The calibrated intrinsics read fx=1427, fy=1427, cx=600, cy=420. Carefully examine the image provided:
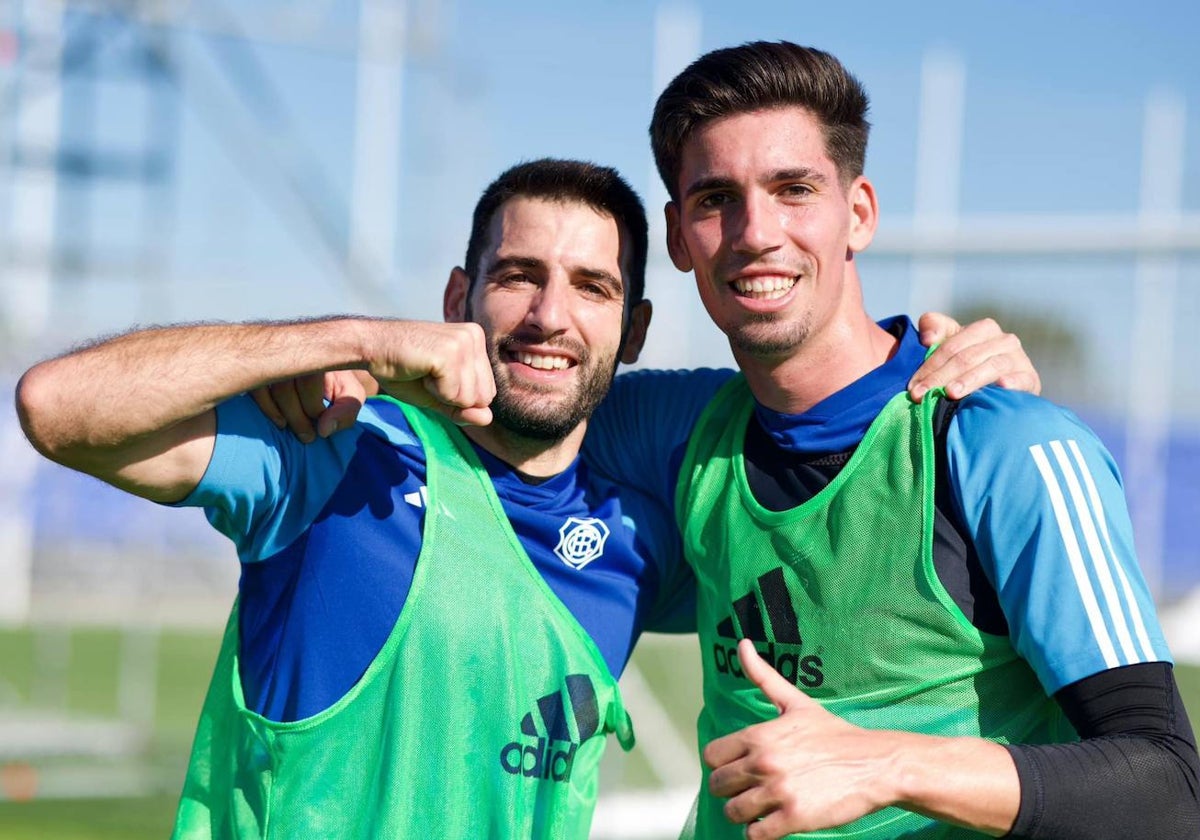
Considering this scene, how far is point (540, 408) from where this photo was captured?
3.05 metres

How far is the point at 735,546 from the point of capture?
2.88 meters

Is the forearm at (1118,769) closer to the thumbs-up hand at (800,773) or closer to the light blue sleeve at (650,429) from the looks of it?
the thumbs-up hand at (800,773)

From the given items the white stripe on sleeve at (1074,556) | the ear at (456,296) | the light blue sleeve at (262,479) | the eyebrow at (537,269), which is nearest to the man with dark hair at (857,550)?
the white stripe on sleeve at (1074,556)

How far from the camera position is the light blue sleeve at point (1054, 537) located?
2.36 meters

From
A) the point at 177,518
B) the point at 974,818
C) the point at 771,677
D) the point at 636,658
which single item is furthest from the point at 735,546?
the point at 177,518

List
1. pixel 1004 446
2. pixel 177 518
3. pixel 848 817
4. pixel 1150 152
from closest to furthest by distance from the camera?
pixel 848 817 < pixel 1004 446 < pixel 1150 152 < pixel 177 518

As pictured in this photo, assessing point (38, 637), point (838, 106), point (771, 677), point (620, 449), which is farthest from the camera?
point (38, 637)

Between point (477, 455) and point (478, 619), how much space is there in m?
0.39

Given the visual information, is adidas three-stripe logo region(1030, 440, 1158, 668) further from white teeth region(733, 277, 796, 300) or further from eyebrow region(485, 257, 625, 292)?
eyebrow region(485, 257, 625, 292)

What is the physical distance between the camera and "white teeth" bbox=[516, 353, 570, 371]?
10.1 ft

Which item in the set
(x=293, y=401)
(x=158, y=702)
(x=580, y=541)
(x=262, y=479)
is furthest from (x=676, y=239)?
(x=158, y=702)

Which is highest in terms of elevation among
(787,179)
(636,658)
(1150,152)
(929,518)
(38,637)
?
(1150,152)

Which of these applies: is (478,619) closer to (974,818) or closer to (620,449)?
(620,449)

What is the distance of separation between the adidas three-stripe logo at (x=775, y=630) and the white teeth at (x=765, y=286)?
0.55m
